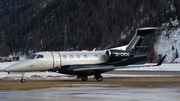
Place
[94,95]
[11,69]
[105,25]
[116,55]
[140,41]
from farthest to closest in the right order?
Answer: [105,25], [140,41], [116,55], [11,69], [94,95]

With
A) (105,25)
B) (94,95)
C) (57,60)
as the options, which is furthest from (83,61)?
(105,25)

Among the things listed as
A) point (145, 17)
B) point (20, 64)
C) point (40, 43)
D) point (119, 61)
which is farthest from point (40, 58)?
point (40, 43)

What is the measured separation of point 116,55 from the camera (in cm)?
3250

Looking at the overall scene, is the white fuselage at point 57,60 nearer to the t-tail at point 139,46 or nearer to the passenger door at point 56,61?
the passenger door at point 56,61

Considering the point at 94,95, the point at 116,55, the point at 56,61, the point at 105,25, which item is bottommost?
the point at 94,95

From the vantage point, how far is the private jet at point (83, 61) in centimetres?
3008

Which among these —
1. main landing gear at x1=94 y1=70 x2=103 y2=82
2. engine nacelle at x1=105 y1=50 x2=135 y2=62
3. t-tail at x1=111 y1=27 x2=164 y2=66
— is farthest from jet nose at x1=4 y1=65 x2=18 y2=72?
t-tail at x1=111 y1=27 x2=164 y2=66

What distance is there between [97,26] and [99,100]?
167425 millimetres

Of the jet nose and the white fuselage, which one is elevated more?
the white fuselage

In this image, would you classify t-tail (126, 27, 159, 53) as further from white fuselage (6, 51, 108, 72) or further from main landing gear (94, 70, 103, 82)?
main landing gear (94, 70, 103, 82)

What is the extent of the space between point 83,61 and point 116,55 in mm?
3598

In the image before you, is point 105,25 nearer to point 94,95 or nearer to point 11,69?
point 11,69

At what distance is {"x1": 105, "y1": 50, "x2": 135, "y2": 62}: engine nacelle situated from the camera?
3228cm

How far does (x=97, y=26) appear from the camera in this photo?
182m
